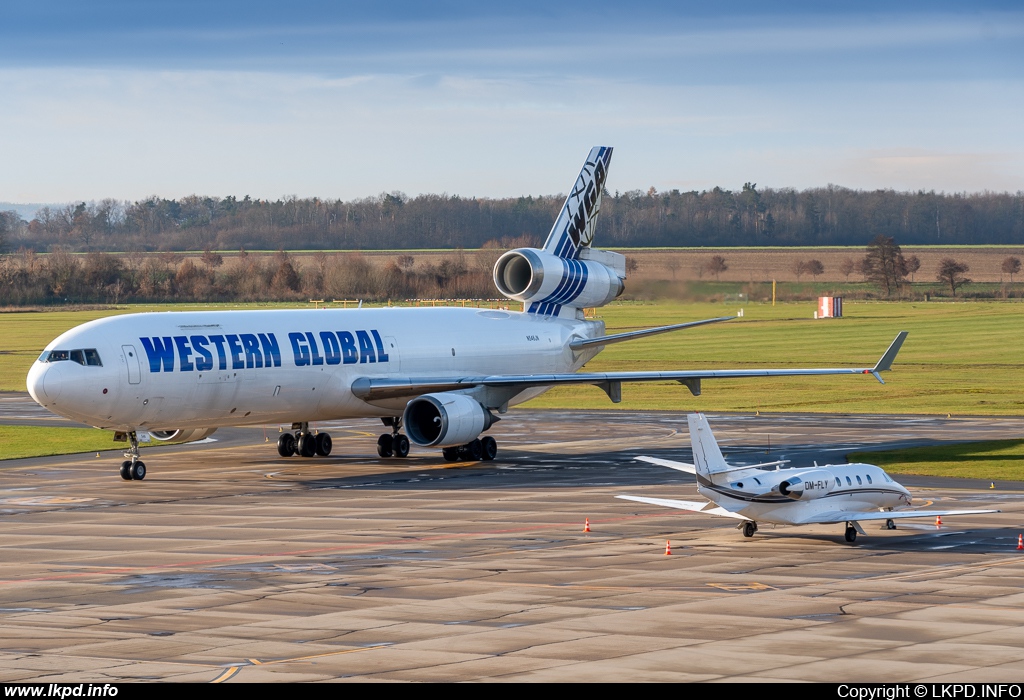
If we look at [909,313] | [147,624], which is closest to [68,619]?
[147,624]

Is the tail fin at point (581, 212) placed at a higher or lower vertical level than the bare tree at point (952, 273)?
higher

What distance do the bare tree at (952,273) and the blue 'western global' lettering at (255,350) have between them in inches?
4859

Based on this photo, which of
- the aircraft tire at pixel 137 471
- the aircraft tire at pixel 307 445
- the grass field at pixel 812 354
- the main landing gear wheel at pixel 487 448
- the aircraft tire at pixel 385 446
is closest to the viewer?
the aircraft tire at pixel 137 471

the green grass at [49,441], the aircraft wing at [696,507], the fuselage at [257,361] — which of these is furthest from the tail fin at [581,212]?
the aircraft wing at [696,507]

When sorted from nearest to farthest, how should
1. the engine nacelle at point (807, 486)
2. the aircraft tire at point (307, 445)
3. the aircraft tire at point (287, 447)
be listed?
the engine nacelle at point (807, 486) → the aircraft tire at point (307, 445) → the aircraft tire at point (287, 447)

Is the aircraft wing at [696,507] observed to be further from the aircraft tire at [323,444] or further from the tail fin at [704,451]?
the aircraft tire at [323,444]

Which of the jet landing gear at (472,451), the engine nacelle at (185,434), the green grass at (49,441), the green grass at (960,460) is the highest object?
the engine nacelle at (185,434)

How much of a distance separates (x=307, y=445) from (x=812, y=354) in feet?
212

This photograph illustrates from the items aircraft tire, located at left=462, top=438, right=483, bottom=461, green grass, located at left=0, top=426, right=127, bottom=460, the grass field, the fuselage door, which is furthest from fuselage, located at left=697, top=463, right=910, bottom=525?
the grass field

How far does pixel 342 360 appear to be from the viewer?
156 feet

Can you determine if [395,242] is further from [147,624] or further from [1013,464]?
[147,624]

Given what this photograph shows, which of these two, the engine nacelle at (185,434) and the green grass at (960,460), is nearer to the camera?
the green grass at (960,460)

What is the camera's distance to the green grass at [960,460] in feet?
147

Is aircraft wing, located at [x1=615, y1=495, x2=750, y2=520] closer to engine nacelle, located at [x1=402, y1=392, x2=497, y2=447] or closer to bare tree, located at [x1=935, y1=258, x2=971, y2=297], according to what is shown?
engine nacelle, located at [x1=402, y1=392, x2=497, y2=447]
